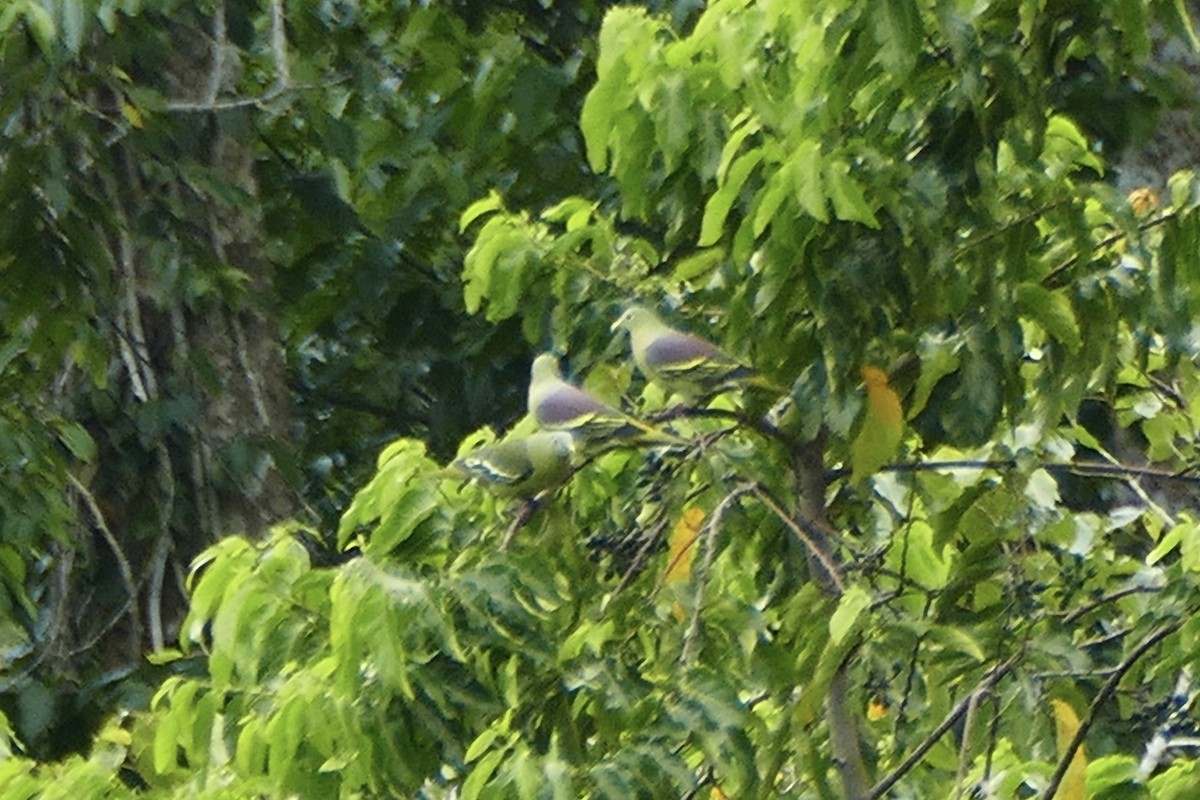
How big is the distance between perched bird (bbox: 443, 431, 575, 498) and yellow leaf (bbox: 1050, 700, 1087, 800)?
0.49 metres

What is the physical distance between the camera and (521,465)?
1.57m

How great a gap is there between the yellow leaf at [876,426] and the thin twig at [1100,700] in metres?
0.28

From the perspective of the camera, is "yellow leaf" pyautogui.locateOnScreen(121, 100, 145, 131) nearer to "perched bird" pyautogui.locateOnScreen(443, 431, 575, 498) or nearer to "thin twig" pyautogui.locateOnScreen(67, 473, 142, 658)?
"thin twig" pyautogui.locateOnScreen(67, 473, 142, 658)

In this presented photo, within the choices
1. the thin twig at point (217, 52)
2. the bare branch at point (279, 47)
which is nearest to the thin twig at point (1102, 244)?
the bare branch at point (279, 47)

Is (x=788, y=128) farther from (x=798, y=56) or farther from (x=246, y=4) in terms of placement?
(x=246, y=4)

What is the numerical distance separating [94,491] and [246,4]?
3.08ft

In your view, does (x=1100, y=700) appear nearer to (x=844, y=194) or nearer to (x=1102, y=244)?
(x=1102, y=244)

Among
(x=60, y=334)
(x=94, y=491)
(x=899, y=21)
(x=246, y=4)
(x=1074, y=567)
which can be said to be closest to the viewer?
(x=899, y=21)

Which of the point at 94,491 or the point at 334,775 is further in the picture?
the point at 94,491

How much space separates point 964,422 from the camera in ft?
5.28

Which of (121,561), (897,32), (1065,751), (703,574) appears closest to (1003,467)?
(1065,751)

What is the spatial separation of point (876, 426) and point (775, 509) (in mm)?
115

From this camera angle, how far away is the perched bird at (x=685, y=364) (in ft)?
5.39

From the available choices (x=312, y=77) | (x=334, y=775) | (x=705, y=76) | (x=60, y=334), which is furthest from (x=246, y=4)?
(x=334, y=775)
